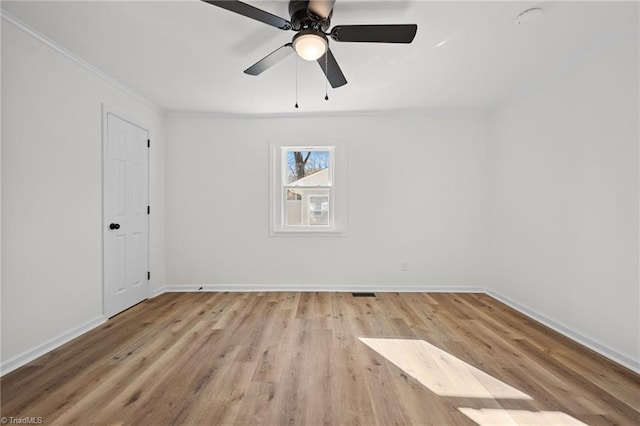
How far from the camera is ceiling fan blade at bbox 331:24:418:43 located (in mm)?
1729

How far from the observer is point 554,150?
9.02ft

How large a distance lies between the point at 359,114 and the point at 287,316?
9.23 ft

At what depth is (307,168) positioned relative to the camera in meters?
4.19

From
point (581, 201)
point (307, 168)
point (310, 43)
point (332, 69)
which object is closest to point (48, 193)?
point (310, 43)

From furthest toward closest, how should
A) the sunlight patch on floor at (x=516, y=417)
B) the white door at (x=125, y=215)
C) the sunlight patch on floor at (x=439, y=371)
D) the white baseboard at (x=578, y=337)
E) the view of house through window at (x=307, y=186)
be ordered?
1. the view of house through window at (x=307, y=186)
2. the white door at (x=125, y=215)
3. the white baseboard at (x=578, y=337)
4. the sunlight patch on floor at (x=439, y=371)
5. the sunlight patch on floor at (x=516, y=417)

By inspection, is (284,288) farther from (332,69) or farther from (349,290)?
(332,69)

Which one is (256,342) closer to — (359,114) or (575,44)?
(359,114)

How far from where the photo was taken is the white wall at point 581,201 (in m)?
2.12

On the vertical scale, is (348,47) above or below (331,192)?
above

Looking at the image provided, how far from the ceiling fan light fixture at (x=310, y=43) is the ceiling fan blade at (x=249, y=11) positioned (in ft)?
0.40

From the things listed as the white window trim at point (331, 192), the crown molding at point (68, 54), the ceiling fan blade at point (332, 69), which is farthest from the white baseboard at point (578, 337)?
the crown molding at point (68, 54)

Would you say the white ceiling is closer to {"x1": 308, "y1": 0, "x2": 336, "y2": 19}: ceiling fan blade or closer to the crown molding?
the crown molding

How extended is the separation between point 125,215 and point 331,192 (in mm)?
2540

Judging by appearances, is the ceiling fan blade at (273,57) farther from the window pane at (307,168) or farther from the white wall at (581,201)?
the white wall at (581,201)
